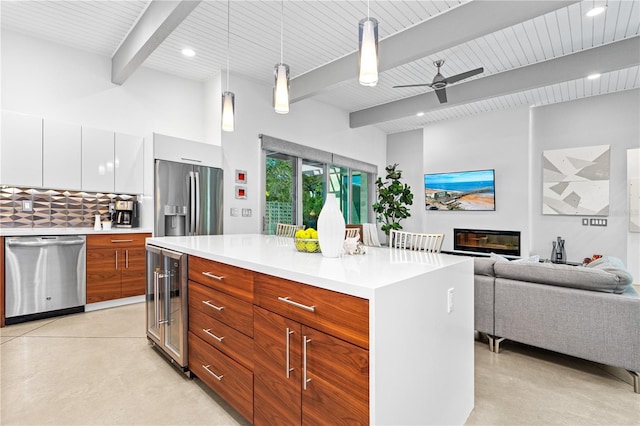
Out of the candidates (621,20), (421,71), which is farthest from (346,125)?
(621,20)

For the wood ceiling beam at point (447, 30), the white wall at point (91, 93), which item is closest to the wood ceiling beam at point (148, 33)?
the white wall at point (91, 93)

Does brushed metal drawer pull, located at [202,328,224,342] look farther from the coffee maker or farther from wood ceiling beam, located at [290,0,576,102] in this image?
wood ceiling beam, located at [290,0,576,102]

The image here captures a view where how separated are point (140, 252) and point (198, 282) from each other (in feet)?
8.05

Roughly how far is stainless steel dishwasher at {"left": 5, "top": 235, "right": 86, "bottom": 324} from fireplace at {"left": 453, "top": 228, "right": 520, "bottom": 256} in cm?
651

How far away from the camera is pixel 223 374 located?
5.78ft

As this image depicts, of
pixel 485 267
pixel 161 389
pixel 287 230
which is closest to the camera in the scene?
pixel 161 389

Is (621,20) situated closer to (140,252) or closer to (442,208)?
(442,208)

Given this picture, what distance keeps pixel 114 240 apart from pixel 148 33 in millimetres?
2306

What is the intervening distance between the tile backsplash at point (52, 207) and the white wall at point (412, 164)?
6.00 m

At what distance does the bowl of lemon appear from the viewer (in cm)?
190

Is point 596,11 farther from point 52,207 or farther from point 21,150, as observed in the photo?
point 52,207

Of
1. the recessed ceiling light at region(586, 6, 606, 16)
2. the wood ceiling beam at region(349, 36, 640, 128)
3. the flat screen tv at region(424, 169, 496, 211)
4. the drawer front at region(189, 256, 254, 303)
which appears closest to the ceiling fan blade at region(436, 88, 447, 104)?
the wood ceiling beam at region(349, 36, 640, 128)

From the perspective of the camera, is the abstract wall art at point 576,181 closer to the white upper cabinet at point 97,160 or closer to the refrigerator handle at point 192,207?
the refrigerator handle at point 192,207

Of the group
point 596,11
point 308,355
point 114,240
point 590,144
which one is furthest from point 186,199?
point 590,144
